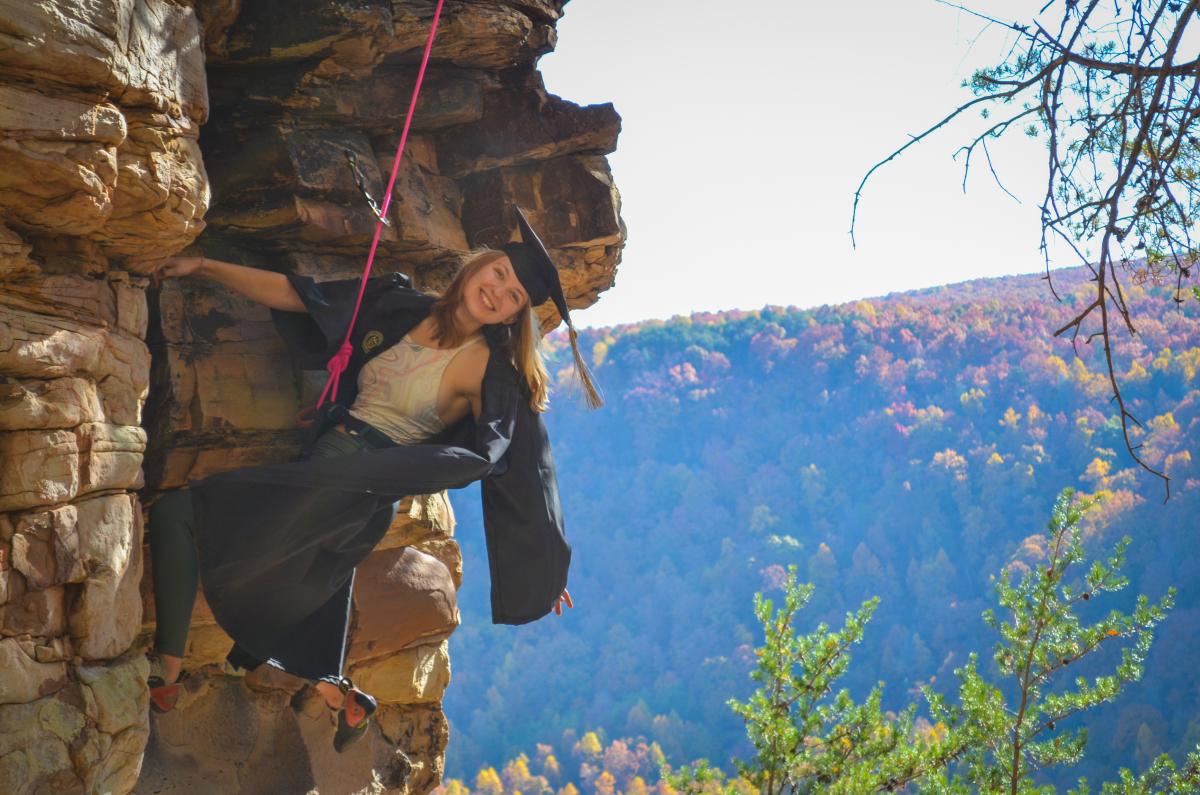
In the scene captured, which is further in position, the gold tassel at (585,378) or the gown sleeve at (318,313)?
the gold tassel at (585,378)

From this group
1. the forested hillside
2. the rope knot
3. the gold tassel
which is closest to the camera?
the rope knot

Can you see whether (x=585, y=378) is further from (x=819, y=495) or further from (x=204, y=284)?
(x=819, y=495)

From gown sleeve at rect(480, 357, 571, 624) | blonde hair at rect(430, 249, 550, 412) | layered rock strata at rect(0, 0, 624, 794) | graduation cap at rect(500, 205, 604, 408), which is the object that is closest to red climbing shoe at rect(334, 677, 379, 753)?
layered rock strata at rect(0, 0, 624, 794)

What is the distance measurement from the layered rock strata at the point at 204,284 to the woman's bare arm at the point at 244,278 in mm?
149

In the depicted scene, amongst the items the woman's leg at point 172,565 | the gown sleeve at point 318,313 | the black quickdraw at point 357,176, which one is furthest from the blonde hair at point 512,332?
the woman's leg at point 172,565

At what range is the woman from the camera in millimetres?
4023

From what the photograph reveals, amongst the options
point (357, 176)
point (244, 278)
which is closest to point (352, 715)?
point (244, 278)

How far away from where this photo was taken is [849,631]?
802cm

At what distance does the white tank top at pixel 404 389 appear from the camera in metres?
4.50

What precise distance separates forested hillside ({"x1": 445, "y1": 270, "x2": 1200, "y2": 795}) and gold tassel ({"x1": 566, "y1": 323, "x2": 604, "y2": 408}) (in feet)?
116

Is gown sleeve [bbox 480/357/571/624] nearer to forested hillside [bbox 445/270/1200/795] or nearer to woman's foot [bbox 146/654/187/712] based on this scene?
woman's foot [bbox 146/654/187/712]

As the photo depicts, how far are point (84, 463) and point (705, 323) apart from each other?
63578mm

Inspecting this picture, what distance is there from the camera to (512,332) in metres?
4.60

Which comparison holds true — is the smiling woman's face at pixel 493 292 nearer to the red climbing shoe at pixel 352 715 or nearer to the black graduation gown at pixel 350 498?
the black graduation gown at pixel 350 498
